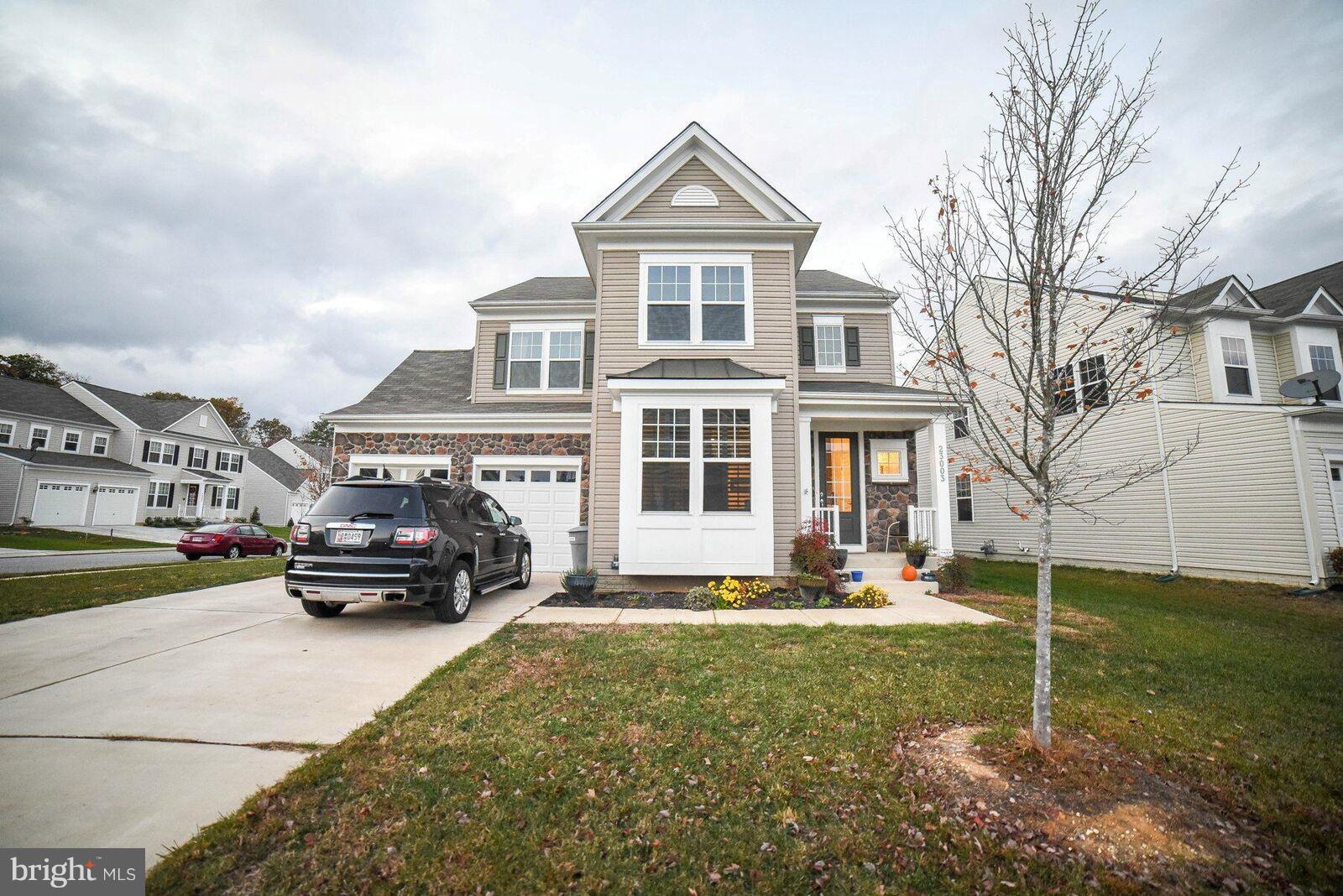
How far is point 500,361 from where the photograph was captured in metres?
13.3

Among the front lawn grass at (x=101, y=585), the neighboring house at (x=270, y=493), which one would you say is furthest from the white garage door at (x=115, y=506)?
the front lawn grass at (x=101, y=585)

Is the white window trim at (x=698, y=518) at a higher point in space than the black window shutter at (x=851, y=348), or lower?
lower

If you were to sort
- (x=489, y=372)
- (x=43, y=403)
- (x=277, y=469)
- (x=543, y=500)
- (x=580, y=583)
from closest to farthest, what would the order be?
(x=580, y=583) < (x=543, y=500) < (x=489, y=372) < (x=43, y=403) < (x=277, y=469)

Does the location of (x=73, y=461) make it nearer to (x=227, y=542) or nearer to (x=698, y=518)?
(x=227, y=542)

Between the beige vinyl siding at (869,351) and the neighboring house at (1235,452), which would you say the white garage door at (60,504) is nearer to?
the beige vinyl siding at (869,351)

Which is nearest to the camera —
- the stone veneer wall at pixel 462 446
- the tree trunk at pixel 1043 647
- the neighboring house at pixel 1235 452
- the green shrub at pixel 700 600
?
the tree trunk at pixel 1043 647

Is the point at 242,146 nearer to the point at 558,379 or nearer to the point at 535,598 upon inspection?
the point at 558,379

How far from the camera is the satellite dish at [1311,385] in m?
11.4

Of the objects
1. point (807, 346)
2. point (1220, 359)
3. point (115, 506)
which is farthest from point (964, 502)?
point (115, 506)

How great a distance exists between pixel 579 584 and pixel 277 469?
46389 millimetres

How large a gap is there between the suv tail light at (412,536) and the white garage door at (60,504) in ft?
116

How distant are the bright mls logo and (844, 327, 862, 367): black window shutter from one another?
1356 cm

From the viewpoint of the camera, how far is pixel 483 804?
271cm

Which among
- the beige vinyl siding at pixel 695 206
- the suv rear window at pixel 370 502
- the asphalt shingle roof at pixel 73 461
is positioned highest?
the beige vinyl siding at pixel 695 206
